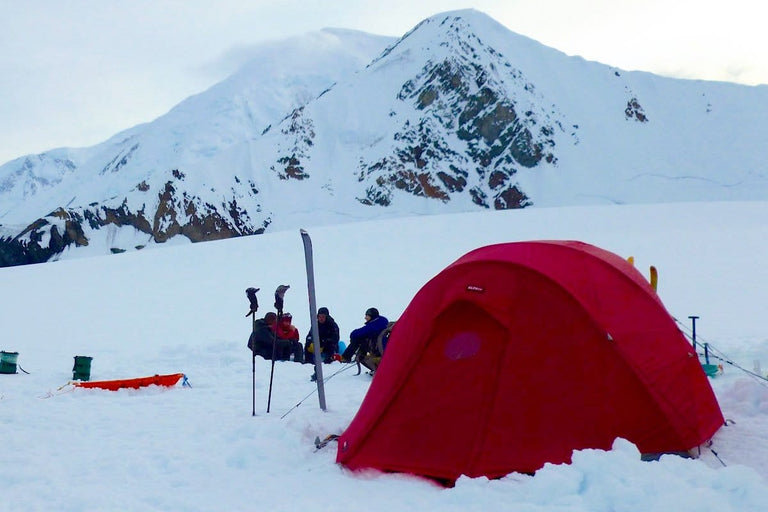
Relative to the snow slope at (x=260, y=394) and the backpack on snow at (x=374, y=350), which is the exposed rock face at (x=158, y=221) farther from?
the backpack on snow at (x=374, y=350)

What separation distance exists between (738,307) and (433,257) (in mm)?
9573

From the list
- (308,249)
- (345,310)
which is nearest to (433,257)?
(345,310)

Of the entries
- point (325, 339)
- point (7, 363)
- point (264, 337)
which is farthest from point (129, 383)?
point (325, 339)

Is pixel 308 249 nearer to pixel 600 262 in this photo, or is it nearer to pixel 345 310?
pixel 600 262

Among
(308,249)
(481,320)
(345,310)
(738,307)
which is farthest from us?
(345,310)

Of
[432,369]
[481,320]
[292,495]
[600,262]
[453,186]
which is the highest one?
[453,186]

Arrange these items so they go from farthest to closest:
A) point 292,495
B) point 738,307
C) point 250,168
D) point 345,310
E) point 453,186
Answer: point 453,186
point 250,168
point 345,310
point 738,307
point 292,495

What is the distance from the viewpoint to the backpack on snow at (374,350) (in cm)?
838

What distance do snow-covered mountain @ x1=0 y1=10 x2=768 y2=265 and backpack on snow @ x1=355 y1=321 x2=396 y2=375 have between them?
256 feet

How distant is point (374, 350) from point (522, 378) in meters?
3.96

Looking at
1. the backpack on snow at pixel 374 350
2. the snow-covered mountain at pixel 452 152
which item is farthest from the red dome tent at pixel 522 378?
the snow-covered mountain at pixel 452 152

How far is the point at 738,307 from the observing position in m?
13.0

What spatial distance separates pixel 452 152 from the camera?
111375 millimetres

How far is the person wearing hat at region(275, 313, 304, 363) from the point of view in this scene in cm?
1048
